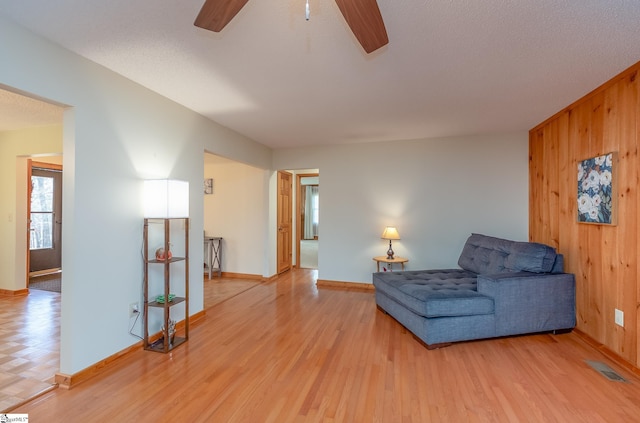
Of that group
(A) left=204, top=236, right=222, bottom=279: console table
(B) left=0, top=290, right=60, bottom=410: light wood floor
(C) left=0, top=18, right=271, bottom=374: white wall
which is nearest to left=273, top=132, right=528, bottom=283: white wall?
(A) left=204, top=236, right=222, bottom=279: console table

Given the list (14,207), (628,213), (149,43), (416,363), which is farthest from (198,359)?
(14,207)

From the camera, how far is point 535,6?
162 cm

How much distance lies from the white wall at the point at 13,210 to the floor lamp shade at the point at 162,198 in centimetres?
287

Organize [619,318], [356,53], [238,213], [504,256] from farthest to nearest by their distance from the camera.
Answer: [238,213] → [504,256] → [619,318] → [356,53]

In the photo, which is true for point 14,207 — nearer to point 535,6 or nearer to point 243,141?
point 243,141

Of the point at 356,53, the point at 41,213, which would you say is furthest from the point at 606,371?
the point at 41,213

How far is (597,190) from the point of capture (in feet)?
8.96

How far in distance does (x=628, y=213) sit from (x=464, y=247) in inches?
72.9

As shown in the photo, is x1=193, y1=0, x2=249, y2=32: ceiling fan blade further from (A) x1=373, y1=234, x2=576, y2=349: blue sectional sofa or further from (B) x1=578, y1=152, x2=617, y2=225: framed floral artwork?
(B) x1=578, y1=152, x2=617, y2=225: framed floral artwork

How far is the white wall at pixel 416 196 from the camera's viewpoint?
4.25m

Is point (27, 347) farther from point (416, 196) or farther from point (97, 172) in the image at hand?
point (416, 196)

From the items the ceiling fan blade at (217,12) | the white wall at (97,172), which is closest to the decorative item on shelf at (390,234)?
the white wall at (97,172)

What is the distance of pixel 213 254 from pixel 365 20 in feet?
16.6

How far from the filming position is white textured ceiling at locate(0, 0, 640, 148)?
1671 millimetres
